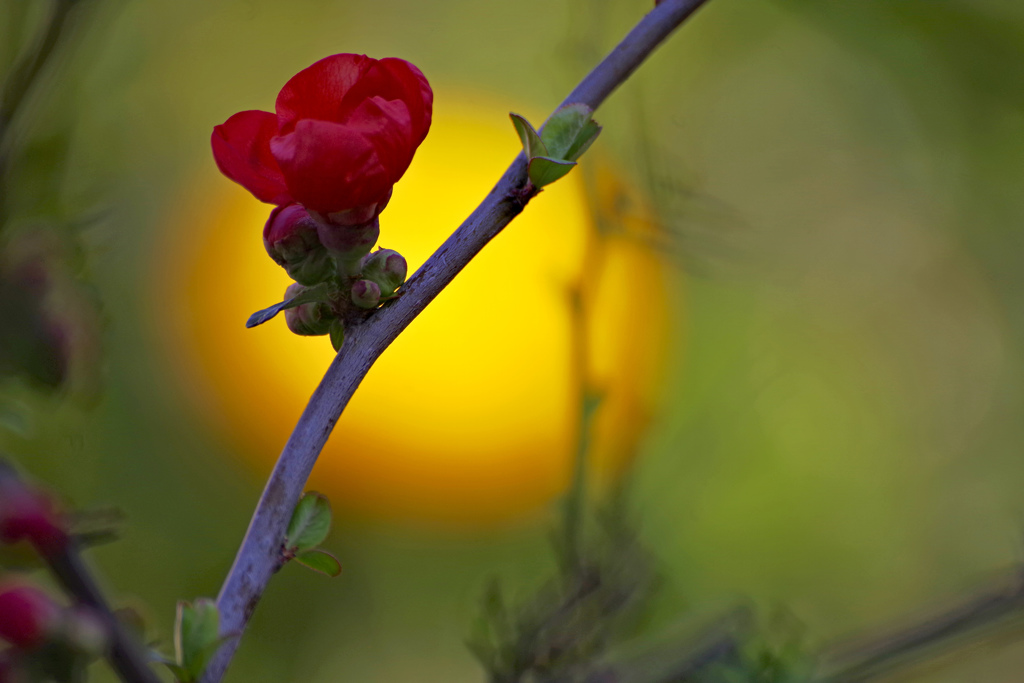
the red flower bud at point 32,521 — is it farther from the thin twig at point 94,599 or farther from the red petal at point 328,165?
the red petal at point 328,165

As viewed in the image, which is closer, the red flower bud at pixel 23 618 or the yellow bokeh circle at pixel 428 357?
the red flower bud at pixel 23 618

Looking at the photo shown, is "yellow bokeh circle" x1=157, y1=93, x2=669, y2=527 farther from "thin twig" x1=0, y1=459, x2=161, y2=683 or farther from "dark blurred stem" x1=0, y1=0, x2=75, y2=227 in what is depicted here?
"thin twig" x1=0, y1=459, x2=161, y2=683

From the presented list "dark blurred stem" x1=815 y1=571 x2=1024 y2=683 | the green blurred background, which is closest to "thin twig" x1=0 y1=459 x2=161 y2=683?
"dark blurred stem" x1=815 y1=571 x2=1024 y2=683

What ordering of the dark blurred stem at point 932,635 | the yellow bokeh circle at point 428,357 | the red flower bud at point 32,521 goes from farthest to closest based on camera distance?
1. the yellow bokeh circle at point 428,357
2. the dark blurred stem at point 932,635
3. the red flower bud at point 32,521

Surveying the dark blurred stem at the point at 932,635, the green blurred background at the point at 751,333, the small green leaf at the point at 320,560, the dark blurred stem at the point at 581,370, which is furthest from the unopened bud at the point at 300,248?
the green blurred background at the point at 751,333

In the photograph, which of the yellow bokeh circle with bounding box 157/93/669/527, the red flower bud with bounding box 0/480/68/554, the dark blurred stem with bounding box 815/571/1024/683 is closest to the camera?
the red flower bud with bounding box 0/480/68/554

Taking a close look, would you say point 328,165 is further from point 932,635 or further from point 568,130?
point 932,635
